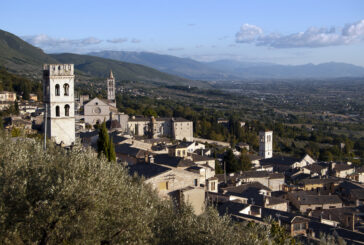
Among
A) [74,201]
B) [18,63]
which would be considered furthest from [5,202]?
[18,63]

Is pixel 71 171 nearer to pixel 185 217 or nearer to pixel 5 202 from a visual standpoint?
pixel 5 202

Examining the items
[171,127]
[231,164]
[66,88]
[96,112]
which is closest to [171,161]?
[66,88]

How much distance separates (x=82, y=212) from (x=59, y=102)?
16.8 metres

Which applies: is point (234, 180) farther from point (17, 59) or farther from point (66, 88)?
point (17, 59)

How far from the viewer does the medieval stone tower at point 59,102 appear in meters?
26.5

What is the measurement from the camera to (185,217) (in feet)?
40.4

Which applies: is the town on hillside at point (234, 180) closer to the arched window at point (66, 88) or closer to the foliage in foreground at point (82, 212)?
the arched window at point (66, 88)

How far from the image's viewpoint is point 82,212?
10852 millimetres

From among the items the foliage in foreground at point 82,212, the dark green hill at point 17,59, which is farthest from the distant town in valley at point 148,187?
the dark green hill at point 17,59

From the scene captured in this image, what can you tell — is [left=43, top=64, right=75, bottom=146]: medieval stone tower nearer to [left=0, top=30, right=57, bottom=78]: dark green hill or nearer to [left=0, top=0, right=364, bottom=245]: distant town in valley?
[left=0, top=0, right=364, bottom=245]: distant town in valley

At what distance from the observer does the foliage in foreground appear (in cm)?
1075

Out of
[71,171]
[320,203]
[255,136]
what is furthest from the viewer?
[255,136]

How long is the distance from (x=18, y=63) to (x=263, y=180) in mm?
131358

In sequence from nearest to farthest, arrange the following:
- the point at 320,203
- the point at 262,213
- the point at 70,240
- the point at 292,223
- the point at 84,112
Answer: the point at 70,240 < the point at 292,223 < the point at 262,213 < the point at 320,203 < the point at 84,112
